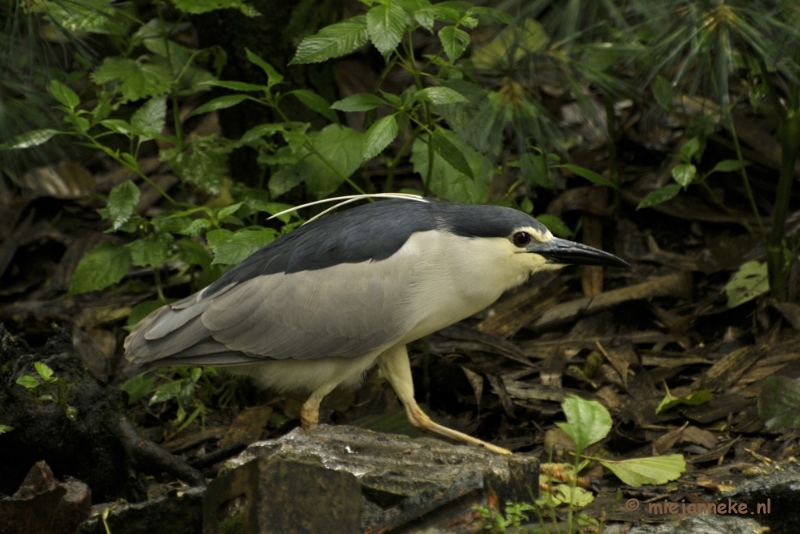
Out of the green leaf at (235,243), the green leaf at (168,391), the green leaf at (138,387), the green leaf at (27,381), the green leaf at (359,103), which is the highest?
the green leaf at (359,103)

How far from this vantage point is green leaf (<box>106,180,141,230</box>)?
399cm

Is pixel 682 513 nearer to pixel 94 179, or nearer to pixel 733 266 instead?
pixel 733 266

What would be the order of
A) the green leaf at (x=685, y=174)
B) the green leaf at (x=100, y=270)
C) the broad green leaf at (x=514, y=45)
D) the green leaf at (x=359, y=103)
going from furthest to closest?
1. the green leaf at (x=685, y=174)
2. the green leaf at (x=100, y=270)
3. the green leaf at (x=359, y=103)
4. the broad green leaf at (x=514, y=45)

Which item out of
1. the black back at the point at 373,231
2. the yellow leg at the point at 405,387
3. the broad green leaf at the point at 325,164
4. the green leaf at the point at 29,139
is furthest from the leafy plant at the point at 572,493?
the green leaf at the point at 29,139

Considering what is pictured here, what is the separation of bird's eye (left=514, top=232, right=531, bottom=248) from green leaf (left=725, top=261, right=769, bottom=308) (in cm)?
152

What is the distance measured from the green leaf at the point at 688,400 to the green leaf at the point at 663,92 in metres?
1.14

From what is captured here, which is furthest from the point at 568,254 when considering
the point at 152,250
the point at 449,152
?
the point at 152,250

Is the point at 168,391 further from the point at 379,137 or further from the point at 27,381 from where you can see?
the point at 379,137

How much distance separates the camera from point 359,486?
8.24 feet

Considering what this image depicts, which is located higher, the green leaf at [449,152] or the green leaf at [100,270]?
the green leaf at [449,152]

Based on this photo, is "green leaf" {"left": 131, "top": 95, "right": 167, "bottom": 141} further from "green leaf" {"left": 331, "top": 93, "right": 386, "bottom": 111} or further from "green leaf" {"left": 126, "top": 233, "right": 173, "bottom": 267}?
"green leaf" {"left": 331, "top": 93, "right": 386, "bottom": 111}

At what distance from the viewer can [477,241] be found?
3451 mm

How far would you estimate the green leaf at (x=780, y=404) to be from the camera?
338cm

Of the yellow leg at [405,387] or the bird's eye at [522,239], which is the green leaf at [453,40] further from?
the yellow leg at [405,387]
